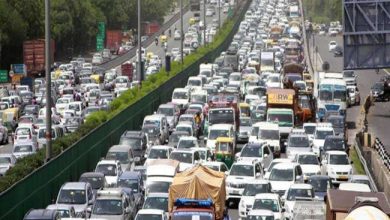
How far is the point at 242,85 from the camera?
82.0m

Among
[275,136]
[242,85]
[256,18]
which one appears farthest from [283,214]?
[256,18]

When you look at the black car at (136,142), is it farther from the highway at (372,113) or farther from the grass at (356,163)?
the highway at (372,113)

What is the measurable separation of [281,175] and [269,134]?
462 inches

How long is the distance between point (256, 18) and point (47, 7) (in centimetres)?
14370

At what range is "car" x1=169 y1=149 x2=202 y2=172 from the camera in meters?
48.1

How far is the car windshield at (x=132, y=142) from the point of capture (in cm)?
5334

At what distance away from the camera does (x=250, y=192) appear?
41.3 m

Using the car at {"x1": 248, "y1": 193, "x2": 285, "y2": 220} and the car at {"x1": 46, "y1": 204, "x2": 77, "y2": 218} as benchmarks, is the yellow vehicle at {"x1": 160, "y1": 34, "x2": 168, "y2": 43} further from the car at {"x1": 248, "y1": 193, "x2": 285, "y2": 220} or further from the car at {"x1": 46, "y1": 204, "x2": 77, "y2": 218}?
the car at {"x1": 46, "y1": 204, "x2": 77, "y2": 218}

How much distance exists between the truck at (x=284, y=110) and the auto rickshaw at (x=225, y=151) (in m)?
5.75

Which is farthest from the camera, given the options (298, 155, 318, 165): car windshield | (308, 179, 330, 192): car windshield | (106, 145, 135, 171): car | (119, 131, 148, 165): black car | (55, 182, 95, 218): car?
(119, 131, 148, 165): black car

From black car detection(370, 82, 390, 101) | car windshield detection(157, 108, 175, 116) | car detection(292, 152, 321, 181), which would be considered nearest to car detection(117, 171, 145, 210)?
car detection(292, 152, 321, 181)

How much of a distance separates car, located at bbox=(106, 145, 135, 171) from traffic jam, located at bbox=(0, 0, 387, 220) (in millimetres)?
47

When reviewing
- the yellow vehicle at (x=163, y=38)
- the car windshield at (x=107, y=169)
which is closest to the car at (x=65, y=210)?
the car windshield at (x=107, y=169)

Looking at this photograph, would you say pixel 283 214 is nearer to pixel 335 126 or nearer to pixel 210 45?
pixel 335 126
